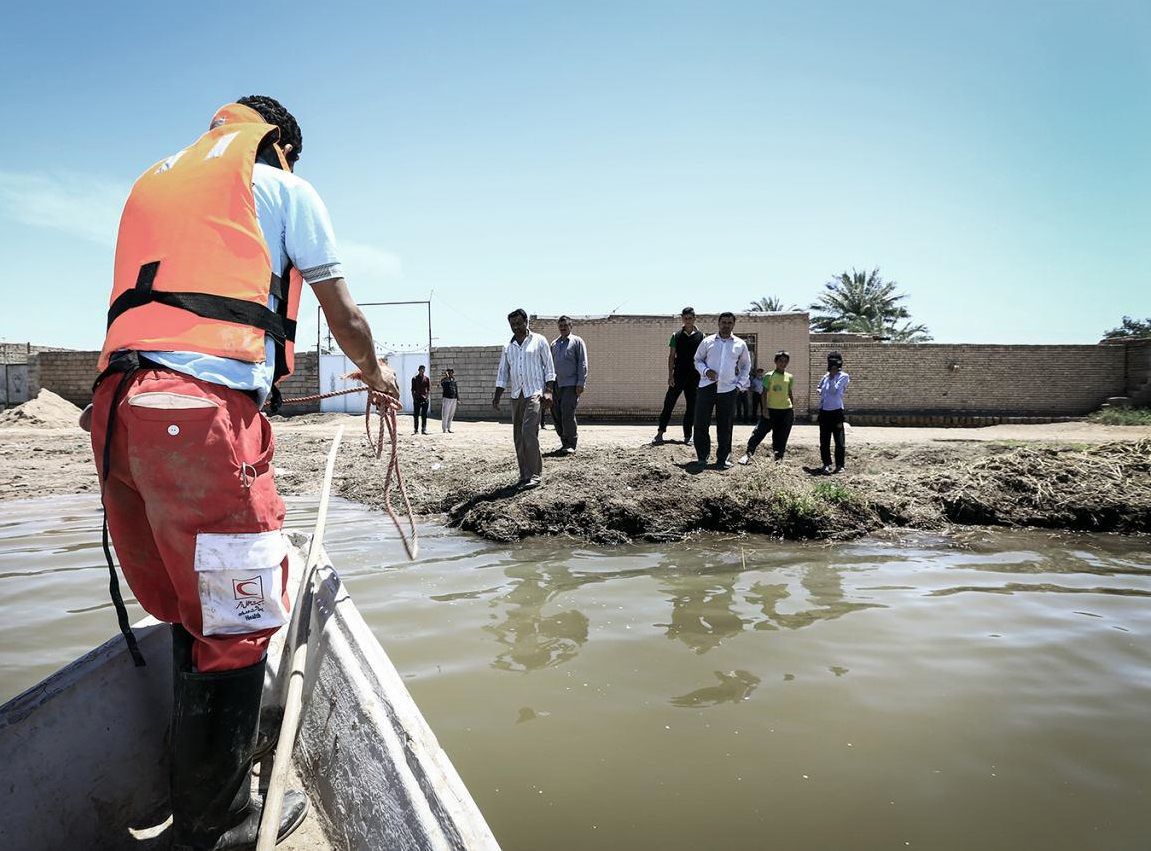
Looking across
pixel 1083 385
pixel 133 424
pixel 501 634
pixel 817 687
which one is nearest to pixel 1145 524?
pixel 817 687

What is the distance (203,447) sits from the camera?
4.86ft

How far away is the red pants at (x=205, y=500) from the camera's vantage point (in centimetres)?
147

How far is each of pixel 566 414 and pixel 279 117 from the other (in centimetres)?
607

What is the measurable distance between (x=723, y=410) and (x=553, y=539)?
2582mm

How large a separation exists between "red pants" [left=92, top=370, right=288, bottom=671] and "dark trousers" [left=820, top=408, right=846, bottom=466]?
7.52 m

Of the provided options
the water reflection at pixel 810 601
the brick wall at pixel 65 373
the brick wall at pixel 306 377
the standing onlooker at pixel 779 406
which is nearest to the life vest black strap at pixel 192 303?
the water reflection at pixel 810 601

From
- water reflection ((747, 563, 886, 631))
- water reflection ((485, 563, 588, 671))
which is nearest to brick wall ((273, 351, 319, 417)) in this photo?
water reflection ((485, 563, 588, 671))

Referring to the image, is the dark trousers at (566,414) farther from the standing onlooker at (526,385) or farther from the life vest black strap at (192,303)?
the life vest black strap at (192,303)

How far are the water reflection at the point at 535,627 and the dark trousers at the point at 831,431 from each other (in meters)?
4.92

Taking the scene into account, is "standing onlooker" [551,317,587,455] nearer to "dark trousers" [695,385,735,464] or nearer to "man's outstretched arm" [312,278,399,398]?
"dark trousers" [695,385,735,464]

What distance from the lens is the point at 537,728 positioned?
245 cm

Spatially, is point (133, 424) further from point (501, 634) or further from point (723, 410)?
point (723, 410)

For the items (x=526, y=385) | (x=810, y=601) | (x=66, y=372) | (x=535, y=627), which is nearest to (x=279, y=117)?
(x=535, y=627)

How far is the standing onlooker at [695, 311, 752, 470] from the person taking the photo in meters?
7.00
